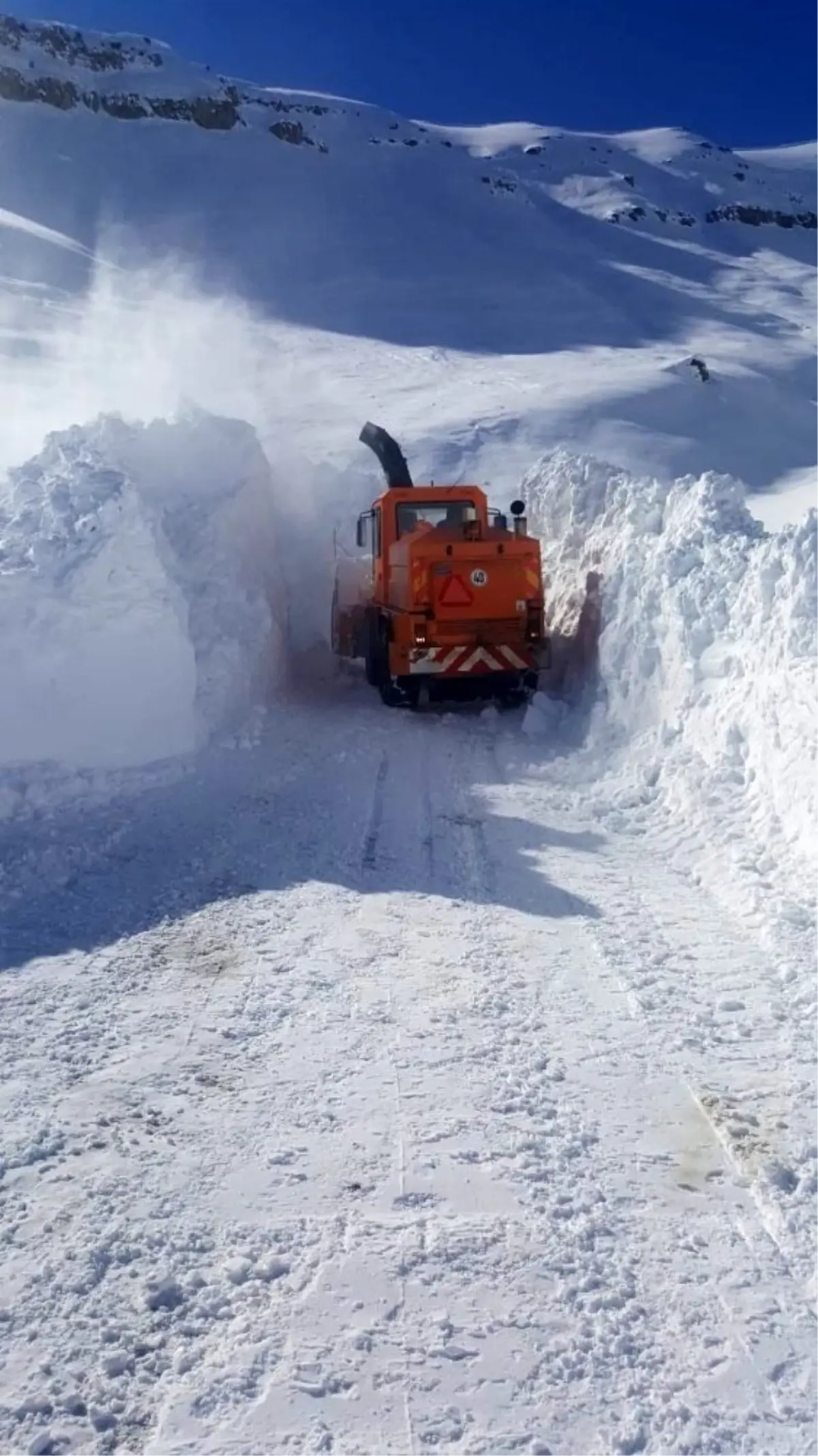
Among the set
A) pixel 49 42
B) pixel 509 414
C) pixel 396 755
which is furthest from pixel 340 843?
pixel 49 42

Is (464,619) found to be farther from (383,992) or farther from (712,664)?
(383,992)

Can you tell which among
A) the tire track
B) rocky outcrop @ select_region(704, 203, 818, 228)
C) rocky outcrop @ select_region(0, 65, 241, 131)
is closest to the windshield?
the tire track

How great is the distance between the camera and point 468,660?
38.0 feet

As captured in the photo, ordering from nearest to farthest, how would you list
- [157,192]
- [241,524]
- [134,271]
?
[241,524] < [134,271] < [157,192]

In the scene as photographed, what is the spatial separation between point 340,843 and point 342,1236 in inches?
149

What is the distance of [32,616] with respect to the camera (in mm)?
8312

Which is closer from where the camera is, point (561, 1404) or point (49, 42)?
point (561, 1404)

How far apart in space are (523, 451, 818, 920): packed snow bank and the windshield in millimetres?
1623

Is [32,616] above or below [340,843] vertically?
above

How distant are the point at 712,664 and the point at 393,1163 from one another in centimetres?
545

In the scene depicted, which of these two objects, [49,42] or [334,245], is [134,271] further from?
[49,42]

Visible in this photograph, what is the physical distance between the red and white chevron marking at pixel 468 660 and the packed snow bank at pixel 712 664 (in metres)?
0.62

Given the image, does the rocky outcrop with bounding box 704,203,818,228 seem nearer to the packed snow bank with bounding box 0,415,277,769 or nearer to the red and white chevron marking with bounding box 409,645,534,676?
the red and white chevron marking with bounding box 409,645,534,676

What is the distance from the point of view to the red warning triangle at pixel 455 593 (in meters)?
11.5
